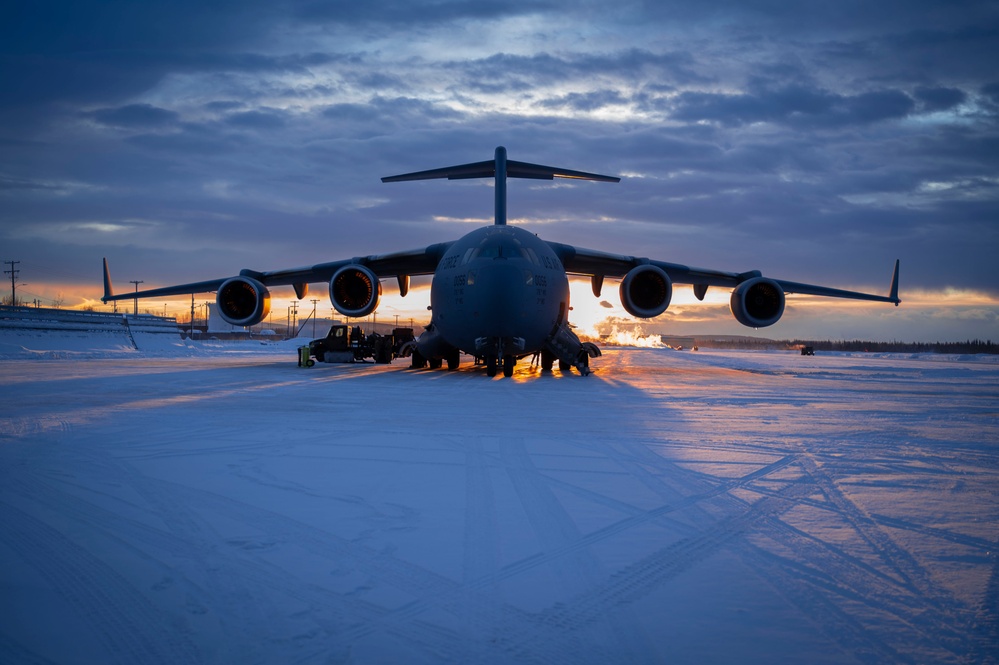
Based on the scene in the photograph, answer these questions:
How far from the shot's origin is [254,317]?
1959cm

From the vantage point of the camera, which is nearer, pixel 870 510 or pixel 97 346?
pixel 870 510

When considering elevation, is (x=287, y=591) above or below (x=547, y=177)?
below

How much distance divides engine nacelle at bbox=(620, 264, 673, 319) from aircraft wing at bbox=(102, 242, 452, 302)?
537 centimetres

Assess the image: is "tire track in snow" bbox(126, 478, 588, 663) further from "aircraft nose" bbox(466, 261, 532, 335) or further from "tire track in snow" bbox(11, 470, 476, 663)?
"aircraft nose" bbox(466, 261, 532, 335)

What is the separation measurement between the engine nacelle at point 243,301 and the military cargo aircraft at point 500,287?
0.10 feet

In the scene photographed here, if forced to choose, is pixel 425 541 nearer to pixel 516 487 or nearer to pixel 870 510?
pixel 516 487

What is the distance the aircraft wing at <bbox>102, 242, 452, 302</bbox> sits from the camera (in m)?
18.9

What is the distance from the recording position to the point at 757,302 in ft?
63.7

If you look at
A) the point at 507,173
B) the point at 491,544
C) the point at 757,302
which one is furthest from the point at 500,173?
the point at 491,544

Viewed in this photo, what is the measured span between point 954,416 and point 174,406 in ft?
35.3

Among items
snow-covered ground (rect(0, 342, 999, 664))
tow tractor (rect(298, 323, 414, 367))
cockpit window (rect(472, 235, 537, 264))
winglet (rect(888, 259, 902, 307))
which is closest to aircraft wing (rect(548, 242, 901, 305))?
winglet (rect(888, 259, 902, 307))

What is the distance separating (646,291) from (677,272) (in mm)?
1619

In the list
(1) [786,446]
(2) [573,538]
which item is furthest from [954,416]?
(2) [573,538]

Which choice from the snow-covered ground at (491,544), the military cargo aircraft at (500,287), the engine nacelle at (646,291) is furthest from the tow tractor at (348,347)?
the snow-covered ground at (491,544)
